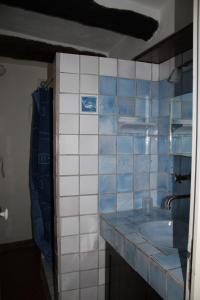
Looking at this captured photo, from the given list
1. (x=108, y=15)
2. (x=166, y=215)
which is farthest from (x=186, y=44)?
(x=166, y=215)

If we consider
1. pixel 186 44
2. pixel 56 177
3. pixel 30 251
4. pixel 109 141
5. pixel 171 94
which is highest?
pixel 186 44

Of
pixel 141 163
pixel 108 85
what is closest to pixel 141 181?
pixel 141 163

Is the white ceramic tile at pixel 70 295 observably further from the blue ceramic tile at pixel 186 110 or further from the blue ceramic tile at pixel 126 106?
the blue ceramic tile at pixel 186 110

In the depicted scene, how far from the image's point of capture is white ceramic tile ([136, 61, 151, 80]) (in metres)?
1.54

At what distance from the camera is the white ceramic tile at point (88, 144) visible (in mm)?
1412

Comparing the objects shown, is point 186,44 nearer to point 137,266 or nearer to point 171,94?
point 171,94

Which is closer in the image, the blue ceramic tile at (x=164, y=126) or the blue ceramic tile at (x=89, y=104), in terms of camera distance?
the blue ceramic tile at (x=89, y=104)

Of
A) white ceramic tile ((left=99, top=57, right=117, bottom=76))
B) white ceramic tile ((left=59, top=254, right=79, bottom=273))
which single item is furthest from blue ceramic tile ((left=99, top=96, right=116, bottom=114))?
white ceramic tile ((left=59, top=254, right=79, bottom=273))

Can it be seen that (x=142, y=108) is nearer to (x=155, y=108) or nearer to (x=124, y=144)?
Result: (x=155, y=108)

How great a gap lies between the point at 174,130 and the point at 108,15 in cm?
84

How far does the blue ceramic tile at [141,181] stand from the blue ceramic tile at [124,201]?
0.07 m

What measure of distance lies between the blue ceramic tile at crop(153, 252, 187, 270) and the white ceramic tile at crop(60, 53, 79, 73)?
109cm

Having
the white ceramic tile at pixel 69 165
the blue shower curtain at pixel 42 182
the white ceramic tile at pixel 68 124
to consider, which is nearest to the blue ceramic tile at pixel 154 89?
the white ceramic tile at pixel 68 124

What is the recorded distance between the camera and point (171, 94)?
4.96ft
